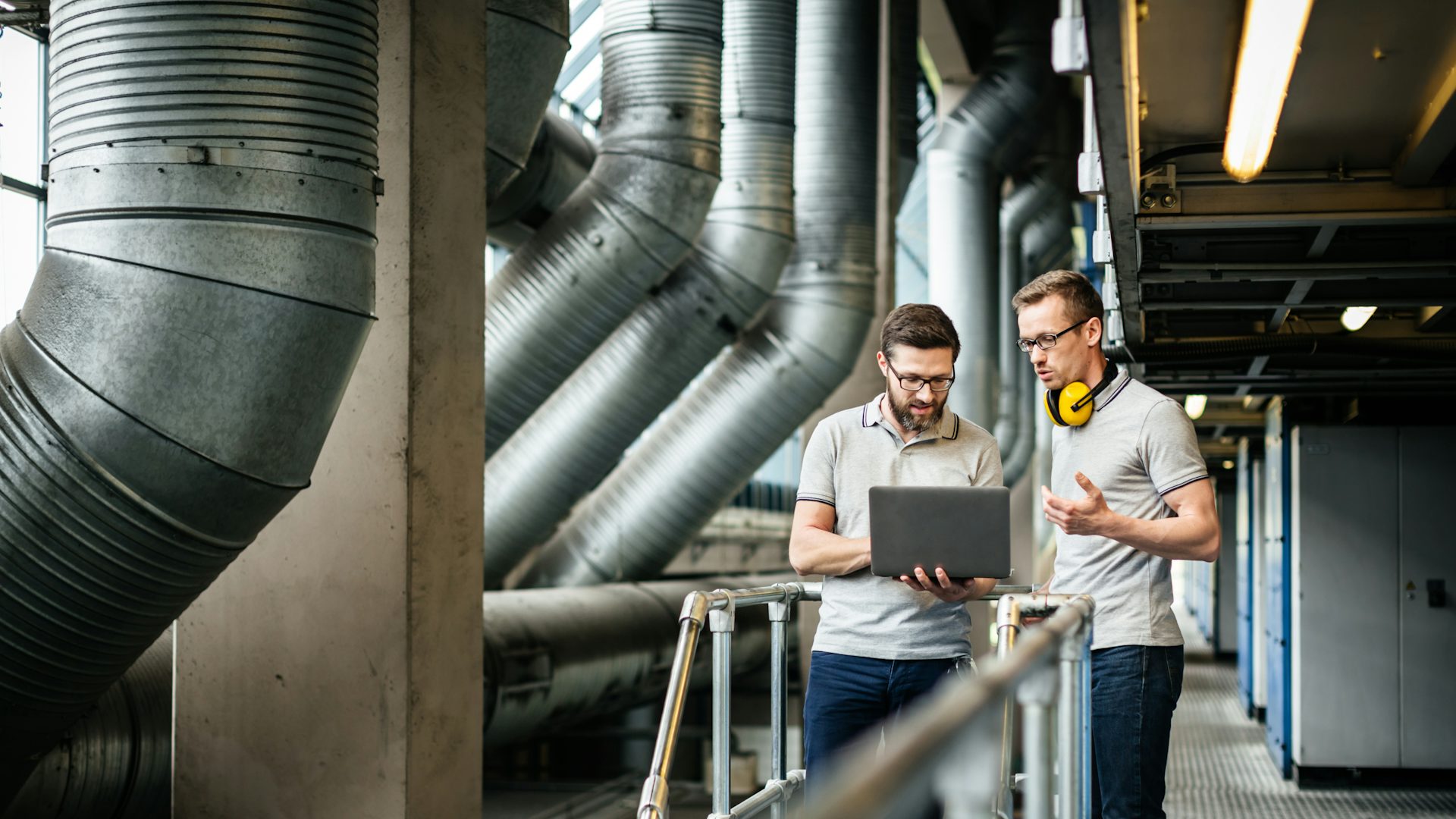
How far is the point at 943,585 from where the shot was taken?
105 inches

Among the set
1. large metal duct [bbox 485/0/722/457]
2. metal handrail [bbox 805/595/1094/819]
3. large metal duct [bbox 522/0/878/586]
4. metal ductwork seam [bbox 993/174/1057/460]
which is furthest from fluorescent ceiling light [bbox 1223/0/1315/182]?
metal ductwork seam [bbox 993/174/1057/460]

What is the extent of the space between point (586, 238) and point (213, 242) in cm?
379

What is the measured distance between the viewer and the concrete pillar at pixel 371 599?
4.35 m

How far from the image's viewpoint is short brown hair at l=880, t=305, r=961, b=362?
281cm

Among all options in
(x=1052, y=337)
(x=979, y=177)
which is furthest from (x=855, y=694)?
(x=979, y=177)

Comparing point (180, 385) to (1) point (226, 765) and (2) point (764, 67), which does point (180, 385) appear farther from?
(2) point (764, 67)

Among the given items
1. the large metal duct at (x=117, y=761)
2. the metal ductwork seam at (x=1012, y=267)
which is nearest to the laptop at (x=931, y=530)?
the large metal duct at (x=117, y=761)

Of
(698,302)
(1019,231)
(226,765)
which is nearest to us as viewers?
(226,765)

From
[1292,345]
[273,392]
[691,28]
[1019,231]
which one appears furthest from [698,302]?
[1019,231]

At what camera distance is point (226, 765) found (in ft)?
14.5

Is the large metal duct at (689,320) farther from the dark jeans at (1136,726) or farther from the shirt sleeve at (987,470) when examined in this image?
the dark jeans at (1136,726)

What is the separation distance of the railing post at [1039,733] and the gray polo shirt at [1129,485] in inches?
34.1

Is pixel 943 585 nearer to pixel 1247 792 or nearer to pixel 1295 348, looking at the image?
pixel 1295 348

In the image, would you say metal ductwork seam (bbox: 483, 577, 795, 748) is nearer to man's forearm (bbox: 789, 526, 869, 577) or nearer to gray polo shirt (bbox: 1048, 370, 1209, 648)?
man's forearm (bbox: 789, 526, 869, 577)
